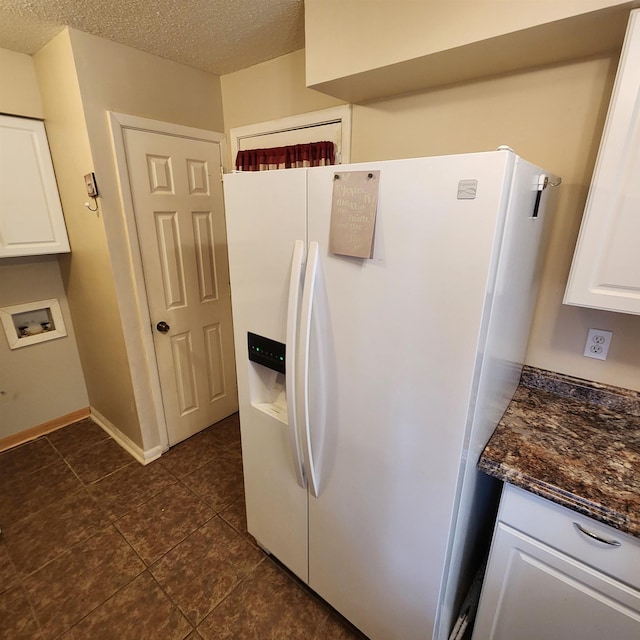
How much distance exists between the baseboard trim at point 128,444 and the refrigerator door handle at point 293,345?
5.00 ft

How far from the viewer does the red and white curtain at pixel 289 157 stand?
177cm

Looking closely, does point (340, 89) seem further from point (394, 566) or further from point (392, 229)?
point (394, 566)

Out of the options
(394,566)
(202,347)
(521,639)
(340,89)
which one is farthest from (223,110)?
(521,639)

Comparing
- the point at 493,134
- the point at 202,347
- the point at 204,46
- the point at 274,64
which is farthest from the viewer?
the point at 202,347

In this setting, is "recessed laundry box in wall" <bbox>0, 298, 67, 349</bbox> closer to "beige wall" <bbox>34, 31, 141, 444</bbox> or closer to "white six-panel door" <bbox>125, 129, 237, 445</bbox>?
"beige wall" <bbox>34, 31, 141, 444</bbox>

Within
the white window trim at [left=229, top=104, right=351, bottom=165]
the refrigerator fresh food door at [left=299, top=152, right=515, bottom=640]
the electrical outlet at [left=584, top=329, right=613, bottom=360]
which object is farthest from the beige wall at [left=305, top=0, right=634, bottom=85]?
the electrical outlet at [left=584, top=329, right=613, bottom=360]

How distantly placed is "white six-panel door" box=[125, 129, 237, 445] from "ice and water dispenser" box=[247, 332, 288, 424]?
1117 millimetres

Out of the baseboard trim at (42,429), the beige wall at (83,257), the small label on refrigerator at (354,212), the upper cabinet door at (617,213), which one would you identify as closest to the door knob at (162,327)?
the beige wall at (83,257)

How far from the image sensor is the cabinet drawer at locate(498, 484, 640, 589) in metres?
0.85

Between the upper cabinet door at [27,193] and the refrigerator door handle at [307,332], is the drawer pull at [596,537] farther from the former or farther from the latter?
the upper cabinet door at [27,193]

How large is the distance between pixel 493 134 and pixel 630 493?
1.23m

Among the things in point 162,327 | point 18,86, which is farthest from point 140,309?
point 18,86

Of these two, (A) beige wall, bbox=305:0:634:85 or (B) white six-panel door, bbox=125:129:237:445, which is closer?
(A) beige wall, bbox=305:0:634:85

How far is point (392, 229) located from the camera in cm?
87
